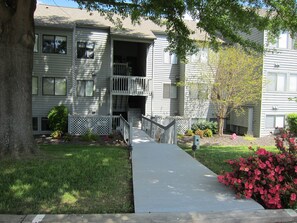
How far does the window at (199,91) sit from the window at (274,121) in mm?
4603

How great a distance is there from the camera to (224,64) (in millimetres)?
19312

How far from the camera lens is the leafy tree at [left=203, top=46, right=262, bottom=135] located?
1897cm

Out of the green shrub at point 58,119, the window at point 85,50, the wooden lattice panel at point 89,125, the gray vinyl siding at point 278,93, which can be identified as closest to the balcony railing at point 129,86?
the wooden lattice panel at point 89,125

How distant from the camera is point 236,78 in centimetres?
1920

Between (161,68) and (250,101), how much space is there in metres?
7.06

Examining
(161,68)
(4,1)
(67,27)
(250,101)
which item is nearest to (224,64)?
(250,101)

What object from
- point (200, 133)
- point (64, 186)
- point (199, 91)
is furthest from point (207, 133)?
point (64, 186)

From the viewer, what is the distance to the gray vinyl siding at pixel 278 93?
1981 cm

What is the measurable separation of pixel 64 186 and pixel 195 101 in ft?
58.2

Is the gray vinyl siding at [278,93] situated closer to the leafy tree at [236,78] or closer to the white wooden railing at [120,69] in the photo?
the leafy tree at [236,78]

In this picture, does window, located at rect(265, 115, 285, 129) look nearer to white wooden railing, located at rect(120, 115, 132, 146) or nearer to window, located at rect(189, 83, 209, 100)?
window, located at rect(189, 83, 209, 100)

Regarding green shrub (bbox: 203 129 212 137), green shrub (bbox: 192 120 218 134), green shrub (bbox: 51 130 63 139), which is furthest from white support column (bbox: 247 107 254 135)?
green shrub (bbox: 51 130 63 139)

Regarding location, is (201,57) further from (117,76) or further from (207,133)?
(117,76)

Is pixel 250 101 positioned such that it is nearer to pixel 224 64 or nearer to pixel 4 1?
pixel 224 64
